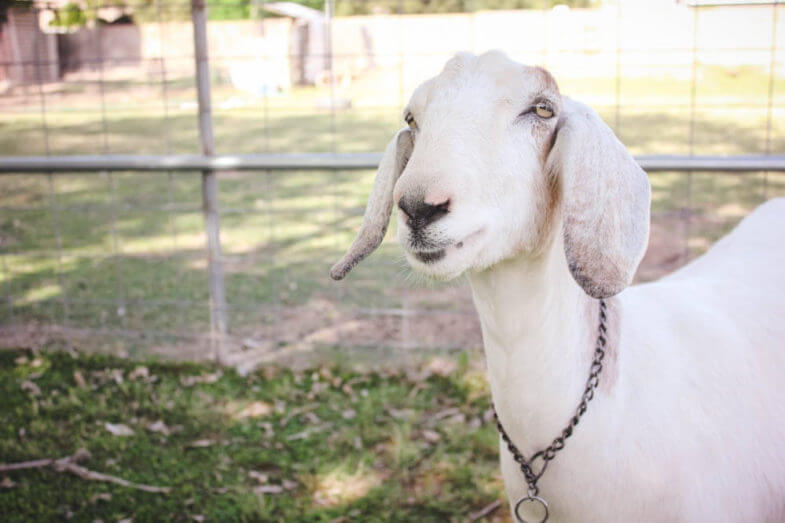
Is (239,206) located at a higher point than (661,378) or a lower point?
lower

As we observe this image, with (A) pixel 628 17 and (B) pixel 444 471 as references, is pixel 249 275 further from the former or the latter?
(A) pixel 628 17

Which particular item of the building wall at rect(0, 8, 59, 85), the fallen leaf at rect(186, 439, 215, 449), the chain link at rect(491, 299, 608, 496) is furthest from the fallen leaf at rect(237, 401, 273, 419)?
the building wall at rect(0, 8, 59, 85)

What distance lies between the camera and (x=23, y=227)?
724 centimetres

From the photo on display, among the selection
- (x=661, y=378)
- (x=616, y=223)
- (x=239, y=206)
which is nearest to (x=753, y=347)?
(x=661, y=378)

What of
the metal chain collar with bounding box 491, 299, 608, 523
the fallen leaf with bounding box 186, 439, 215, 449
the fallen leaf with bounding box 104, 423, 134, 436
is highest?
the metal chain collar with bounding box 491, 299, 608, 523

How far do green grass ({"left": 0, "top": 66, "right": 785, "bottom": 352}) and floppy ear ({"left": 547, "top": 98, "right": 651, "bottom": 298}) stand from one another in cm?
171

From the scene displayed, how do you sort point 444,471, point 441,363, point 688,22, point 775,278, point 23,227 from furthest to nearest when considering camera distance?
point 23,227
point 441,363
point 688,22
point 444,471
point 775,278

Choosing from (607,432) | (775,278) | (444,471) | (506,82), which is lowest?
(444,471)

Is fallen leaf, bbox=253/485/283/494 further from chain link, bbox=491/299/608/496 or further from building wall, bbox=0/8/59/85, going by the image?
building wall, bbox=0/8/59/85

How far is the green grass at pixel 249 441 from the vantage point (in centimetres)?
345

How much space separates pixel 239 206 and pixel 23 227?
2.15 meters

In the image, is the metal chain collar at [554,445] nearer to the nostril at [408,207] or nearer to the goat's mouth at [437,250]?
the goat's mouth at [437,250]

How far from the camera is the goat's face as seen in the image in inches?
66.8

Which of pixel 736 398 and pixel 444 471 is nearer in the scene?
pixel 736 398
